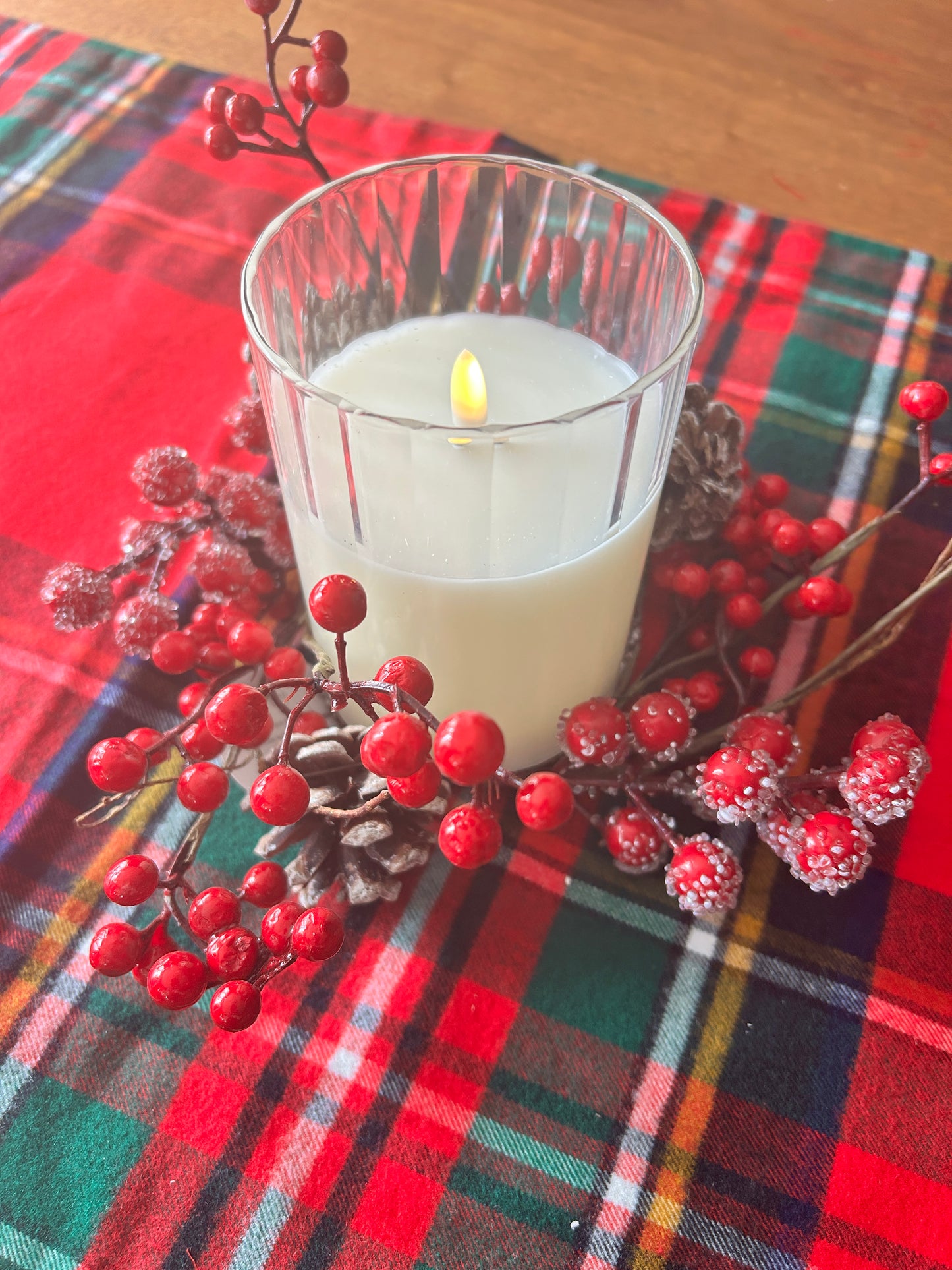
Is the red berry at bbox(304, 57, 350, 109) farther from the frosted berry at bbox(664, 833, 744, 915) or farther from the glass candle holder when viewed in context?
the frosted berry at bbox(664, 833, 744, 915)

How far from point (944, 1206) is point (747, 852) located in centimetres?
16

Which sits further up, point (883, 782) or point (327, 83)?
point (327, 83)

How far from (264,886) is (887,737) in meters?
0.25

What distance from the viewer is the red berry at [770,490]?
1.77 feet

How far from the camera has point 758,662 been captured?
1.63ft

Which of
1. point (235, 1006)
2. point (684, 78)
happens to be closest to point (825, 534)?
point (235, 1006)

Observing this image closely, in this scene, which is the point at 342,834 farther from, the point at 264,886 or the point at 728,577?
the point at 728,577

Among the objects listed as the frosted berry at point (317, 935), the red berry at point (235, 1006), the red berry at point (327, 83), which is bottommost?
the red berry at point (235, 1006)

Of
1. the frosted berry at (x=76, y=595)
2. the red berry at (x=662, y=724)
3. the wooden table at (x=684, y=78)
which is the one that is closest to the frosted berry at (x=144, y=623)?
the frosted berry at (x=76, y=595)

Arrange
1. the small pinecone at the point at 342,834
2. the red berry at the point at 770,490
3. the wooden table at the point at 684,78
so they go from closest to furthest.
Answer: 1. the small pinecone at the point at 342,834
2. the red berry at the point at 770,490
3. the wooden table at the point at 684,78

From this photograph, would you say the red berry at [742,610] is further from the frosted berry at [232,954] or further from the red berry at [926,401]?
the frosted berry at [232,954]

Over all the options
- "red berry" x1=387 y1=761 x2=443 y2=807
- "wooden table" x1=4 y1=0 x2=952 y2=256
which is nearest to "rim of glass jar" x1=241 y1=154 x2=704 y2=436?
"red berry" x1=387 y1=761 x2=443 y2=807

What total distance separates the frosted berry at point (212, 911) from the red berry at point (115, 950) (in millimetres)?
22

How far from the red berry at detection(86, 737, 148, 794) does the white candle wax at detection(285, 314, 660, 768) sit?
110 mm
